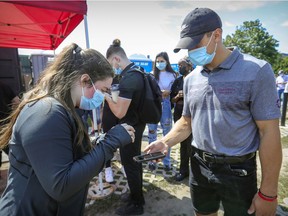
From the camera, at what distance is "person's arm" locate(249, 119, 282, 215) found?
1302 mm

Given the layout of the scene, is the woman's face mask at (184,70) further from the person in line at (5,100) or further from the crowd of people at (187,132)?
the person in line at (5,100)

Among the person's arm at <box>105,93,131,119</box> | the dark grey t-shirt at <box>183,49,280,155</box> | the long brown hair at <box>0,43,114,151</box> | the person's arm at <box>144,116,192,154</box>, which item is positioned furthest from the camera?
the person's arm at <box>105,93,131,119</box>

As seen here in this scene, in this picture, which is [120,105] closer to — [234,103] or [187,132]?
[187,132]

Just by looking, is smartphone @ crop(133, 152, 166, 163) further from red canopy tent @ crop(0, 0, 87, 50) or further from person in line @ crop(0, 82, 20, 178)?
person in line @ crop(0, 82, 20, 178)

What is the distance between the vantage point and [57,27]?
4.10m

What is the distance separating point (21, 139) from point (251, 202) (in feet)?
5.20

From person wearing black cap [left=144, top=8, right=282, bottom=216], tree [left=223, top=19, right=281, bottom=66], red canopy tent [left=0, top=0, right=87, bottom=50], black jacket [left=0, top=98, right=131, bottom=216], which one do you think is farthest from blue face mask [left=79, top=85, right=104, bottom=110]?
tree [left=223, top=19, right=281, bottom=66]

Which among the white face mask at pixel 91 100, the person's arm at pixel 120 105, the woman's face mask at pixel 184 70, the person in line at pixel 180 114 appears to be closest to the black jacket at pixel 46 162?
the white face mask at pixel 91 100

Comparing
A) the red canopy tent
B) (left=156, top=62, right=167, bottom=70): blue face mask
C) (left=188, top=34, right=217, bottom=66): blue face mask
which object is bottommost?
(left=188, top=34, right=217, bottom=66): blue face mask

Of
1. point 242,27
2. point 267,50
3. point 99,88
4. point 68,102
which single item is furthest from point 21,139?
point 242,27

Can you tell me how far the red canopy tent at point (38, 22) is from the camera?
2.33 m

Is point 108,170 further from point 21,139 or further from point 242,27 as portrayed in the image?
point 242,27

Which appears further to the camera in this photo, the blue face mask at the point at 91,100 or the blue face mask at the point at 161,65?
the blue face mask at the point at 161,65

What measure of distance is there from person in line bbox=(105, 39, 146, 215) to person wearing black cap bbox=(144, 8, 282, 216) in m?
0.82
